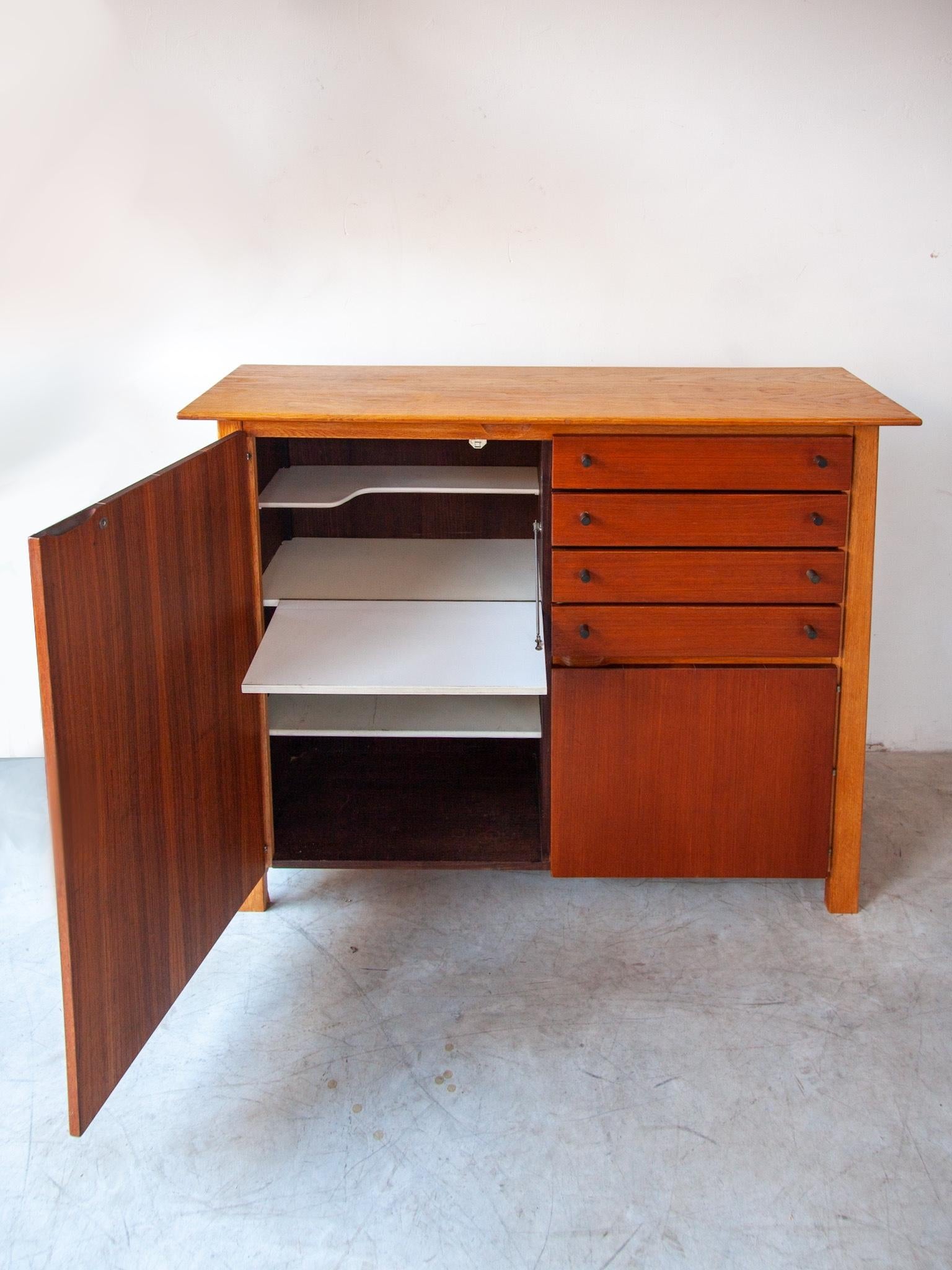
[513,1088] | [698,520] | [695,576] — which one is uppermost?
[698,520]

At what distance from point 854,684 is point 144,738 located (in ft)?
4.74

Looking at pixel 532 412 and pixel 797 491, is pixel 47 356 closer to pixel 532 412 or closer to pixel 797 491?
pixel 532 412

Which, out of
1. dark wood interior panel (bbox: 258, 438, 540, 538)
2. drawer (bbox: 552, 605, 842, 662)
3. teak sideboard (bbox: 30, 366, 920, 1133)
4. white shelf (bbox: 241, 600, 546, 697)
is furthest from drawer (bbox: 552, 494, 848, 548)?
dark wood interior panel (bbox: 258, 438, 540, 538)

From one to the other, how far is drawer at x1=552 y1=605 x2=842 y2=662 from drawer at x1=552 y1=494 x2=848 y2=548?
0.14m

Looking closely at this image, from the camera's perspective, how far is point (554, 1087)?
6.73 feet

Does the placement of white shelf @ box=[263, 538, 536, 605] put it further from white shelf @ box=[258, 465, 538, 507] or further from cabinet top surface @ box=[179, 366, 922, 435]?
cabinet top surface @ box=[179, 366, 922, 435]

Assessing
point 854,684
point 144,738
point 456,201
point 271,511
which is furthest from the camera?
point 456,201

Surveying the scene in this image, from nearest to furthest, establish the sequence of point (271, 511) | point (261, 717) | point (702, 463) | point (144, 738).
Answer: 1. point (144, 738)
2. point (702, 463)
3. point (261, 717)
4. point (271, 511)

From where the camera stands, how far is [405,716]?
264cm

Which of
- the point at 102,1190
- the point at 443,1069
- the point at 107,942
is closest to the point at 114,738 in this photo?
the point at 107,942

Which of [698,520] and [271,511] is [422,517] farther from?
[698,520]

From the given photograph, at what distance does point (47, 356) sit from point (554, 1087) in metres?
2.28

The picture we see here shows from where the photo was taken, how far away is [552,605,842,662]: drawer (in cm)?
238

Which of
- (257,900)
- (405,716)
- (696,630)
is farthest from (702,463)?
(257,900)
